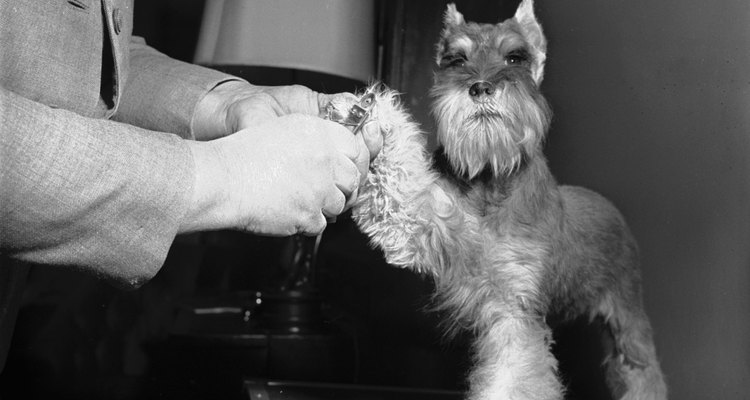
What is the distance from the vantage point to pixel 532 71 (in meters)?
0.92

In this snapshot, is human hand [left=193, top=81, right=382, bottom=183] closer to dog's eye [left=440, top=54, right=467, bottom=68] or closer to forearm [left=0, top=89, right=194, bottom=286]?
dog's eye [left=440, top=54, right=467, bottom=68]

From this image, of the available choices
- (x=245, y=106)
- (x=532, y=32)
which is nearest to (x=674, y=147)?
(x=532, y=32)

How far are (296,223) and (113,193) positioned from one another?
0.61 ft

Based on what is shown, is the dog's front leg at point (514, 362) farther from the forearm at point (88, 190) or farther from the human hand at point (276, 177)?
the forearm at point (88, 190)

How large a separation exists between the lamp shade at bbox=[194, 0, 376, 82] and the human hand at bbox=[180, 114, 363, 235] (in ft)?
2.53

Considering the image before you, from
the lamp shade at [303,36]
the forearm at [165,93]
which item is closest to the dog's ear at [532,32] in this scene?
the forearm at [165,93]

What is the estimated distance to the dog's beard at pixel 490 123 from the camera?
2.69 feet

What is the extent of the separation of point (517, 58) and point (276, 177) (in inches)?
14.1

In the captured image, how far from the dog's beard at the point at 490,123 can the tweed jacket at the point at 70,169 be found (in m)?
0.31

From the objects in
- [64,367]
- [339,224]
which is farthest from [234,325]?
[64,367]

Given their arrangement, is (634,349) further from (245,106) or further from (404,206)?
(245,106)

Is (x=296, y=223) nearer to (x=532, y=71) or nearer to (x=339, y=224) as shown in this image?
(x=532, y=71)

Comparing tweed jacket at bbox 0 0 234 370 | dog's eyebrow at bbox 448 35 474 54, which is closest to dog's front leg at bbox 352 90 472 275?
dog's eyebrow at bbox 448 35 474 54

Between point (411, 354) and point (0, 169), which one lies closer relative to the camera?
point (0, 169)
